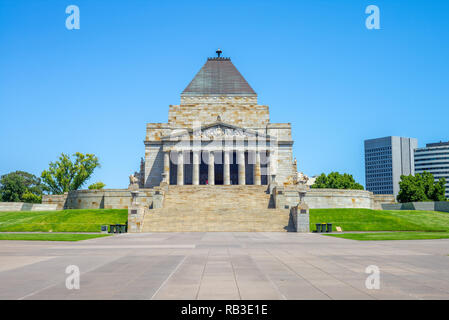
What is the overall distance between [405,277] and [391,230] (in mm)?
32070

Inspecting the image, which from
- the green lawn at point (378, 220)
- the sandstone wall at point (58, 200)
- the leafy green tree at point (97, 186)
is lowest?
the green lawn at point (378, 220)

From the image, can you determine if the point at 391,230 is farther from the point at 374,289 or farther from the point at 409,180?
the point at 409,180

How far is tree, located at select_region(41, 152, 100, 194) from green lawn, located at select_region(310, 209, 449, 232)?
68.3m

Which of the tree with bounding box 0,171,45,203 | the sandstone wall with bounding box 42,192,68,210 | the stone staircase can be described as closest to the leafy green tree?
the tree with bounding box 0,171,45,203

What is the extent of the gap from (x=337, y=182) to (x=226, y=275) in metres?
111

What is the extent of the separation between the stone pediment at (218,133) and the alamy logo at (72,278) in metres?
65.4

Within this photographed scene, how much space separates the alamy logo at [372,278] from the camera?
11965 millimetres

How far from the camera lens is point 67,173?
107 m

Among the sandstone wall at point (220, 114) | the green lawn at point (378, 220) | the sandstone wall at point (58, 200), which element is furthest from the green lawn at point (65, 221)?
the sandstone wall at point (220, 114)

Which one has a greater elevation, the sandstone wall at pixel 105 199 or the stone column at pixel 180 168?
the stone column at pixel 180 168

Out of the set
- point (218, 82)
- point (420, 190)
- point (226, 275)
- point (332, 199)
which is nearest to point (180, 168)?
point (332, 199)

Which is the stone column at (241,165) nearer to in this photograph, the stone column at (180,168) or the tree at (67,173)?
the stone column at (180,168)

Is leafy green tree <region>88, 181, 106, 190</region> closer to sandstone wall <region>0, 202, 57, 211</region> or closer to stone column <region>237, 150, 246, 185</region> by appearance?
sandstone wall <region>0, 202, 57, 211</region>
